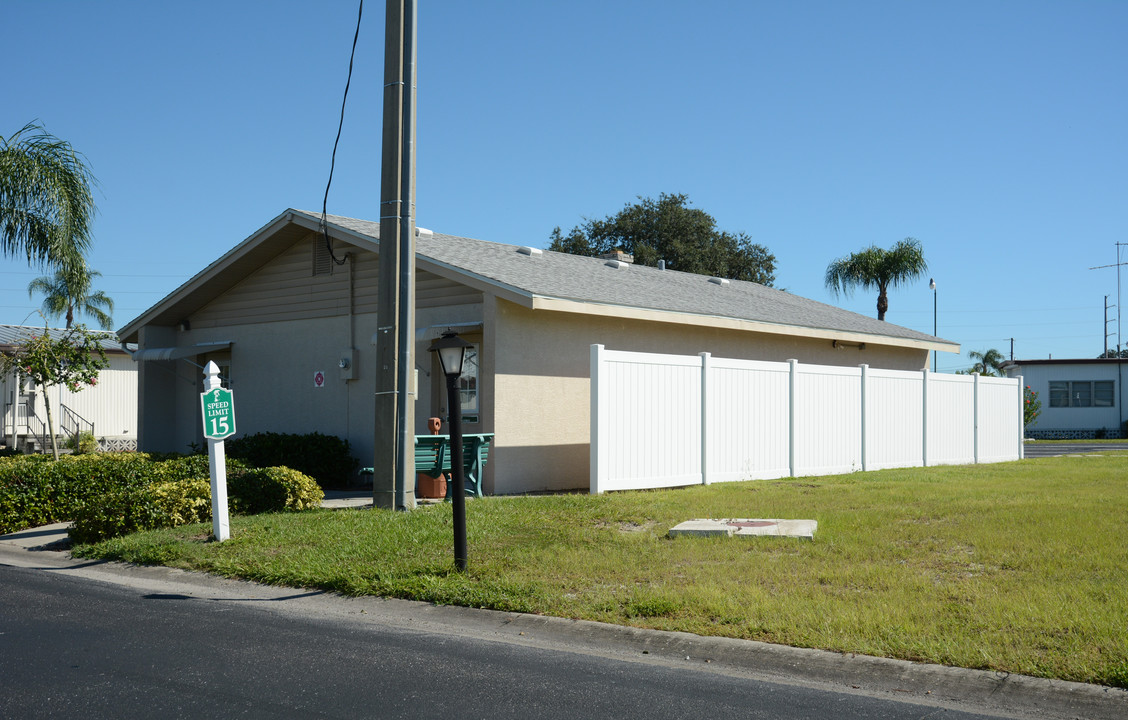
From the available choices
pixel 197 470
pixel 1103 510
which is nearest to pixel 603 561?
pixel 1103 510

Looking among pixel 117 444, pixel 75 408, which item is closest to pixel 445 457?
pixel 117 444

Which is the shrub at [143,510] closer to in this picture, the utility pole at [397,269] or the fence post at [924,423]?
the utility pole at [397,269]

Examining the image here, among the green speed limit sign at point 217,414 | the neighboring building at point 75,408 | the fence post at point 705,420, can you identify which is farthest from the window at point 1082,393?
the green speed limit sign at point 217,414

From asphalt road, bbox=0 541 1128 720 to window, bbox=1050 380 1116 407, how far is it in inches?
1630

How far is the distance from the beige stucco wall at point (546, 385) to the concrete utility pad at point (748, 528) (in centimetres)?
478

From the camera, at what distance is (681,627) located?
6703 millimetres

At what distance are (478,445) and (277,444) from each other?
4651mm

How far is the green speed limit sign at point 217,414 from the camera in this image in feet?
35.0

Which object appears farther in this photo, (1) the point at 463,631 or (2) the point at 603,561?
(2) the point at 603,561

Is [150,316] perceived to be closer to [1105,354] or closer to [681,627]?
[681,627]

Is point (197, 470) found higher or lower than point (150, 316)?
lower

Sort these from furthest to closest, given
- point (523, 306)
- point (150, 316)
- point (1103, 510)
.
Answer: point (150, 316)
point (523, 306)
point (1103, 510)

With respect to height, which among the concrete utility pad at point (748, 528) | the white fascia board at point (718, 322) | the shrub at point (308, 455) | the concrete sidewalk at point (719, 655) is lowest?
the concrete sidewalk at point (719, 655)

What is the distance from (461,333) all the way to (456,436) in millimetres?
6901
